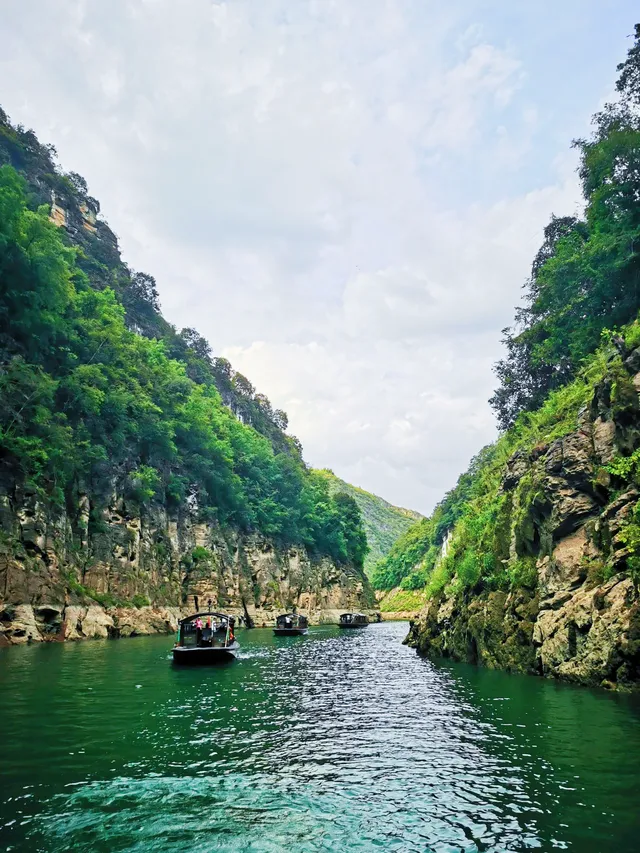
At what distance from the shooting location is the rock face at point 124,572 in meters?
37.5

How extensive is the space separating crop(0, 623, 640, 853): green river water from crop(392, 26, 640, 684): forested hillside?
101 inches

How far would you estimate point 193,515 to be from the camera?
7238cm

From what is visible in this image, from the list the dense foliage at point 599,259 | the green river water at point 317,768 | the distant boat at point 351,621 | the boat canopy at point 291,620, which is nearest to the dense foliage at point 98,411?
the boat canopy at point 291,620

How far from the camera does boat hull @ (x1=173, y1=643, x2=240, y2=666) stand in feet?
97.3

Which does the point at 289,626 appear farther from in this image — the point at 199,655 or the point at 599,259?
the point at 599,259

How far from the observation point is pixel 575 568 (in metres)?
22.8

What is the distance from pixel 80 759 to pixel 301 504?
9158 cm

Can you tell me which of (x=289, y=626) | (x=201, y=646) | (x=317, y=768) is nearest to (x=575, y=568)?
(x=317, y=768)

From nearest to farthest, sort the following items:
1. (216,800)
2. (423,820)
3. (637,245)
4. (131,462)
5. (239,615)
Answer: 1. (423,820)
2. (216,800)
3. (637,245)
4. (131,462)
5. (239,615)

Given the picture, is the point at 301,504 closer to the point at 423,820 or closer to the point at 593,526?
the point at 593,526

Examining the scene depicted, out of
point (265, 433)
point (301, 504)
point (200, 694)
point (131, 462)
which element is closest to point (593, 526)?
point (200, 694)

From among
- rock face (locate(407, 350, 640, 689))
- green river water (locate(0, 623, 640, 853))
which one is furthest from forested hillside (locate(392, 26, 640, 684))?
green river water (locate(0, 623, 640, 853))

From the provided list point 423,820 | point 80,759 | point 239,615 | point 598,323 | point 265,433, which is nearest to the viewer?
point 423,820

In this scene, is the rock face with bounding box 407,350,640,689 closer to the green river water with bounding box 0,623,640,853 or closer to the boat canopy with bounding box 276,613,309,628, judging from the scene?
the green river water with bounding box 0,623,640,853
